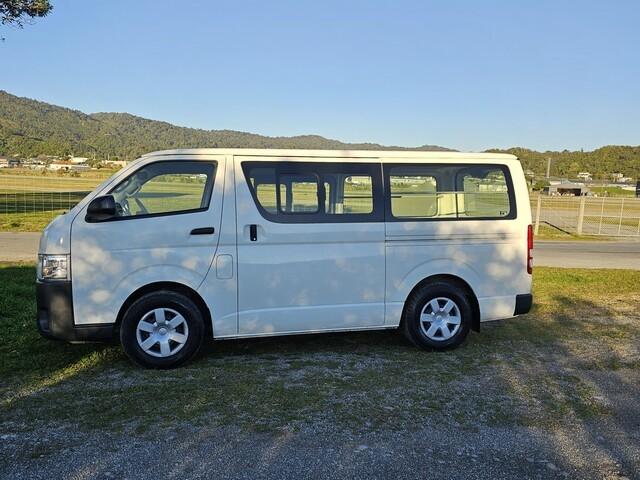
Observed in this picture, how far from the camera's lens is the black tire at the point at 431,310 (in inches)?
231

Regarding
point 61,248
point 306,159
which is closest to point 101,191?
point 61,248

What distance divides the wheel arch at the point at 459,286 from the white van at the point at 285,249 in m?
0.02

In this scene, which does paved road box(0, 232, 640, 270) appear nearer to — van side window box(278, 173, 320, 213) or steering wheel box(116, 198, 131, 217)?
steering wheel box(116, 198, 131, 217)

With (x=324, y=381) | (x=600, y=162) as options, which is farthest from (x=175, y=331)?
(x=600, y=162)

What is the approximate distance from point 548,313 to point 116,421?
6210 millimetres

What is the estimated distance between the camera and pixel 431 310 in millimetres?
5930

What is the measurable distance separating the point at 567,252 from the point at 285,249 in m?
14.3

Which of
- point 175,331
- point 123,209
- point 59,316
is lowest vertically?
point 175,331

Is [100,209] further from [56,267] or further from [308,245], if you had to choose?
[308,245]

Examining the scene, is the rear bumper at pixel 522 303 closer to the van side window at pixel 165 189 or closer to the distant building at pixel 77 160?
the van side window at pixel 165 189

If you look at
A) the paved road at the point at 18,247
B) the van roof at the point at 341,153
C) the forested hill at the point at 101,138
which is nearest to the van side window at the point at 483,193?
the van roof at the point at 341,153

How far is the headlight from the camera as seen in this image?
193 inches

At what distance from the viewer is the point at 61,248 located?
488cm

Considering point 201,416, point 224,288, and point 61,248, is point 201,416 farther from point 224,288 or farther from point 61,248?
point 61,248
